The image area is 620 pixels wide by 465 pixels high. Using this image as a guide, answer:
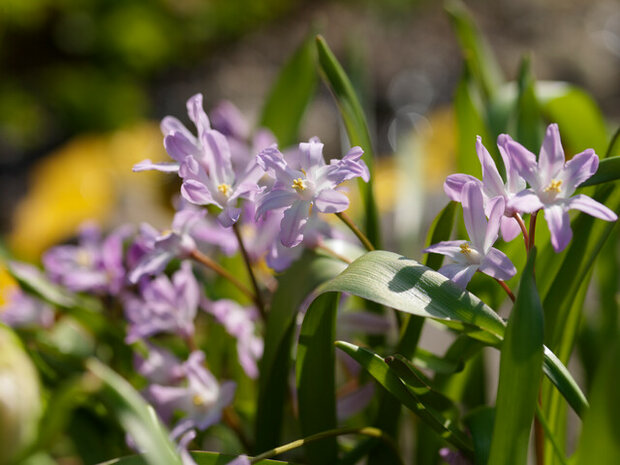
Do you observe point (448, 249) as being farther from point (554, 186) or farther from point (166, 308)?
point (166, 308)

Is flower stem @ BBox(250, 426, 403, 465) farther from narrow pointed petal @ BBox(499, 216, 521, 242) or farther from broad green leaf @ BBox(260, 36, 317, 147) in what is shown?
broad green leaf @ BBox(260, 36, 317, 147)

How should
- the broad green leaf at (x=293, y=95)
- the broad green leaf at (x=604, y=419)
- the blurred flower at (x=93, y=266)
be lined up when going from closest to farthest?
1. the broad green leaf at (x=604, y=419)
2. the blurred flower at (x=93, y=266)
3. the broad green leaf at (x=293, y=95)

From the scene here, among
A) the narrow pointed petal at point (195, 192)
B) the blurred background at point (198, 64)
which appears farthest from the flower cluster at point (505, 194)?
the blurred background at point (198, 64)

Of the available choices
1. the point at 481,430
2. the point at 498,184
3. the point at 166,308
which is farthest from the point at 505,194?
the point at 166,308

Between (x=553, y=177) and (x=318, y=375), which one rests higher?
(x=553, y=177)

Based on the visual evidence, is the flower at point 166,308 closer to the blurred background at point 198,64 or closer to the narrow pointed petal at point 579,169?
the narrow pointed petal at point 579,169
